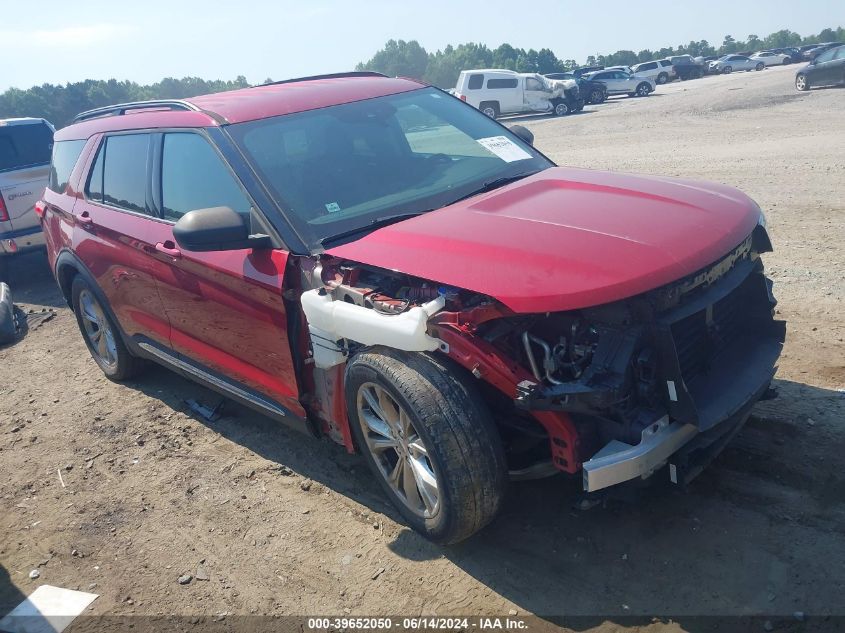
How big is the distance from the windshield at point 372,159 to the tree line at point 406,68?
866 inches

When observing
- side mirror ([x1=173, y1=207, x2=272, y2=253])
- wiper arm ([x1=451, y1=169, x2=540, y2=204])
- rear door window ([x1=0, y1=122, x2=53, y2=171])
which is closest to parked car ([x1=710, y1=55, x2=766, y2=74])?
rear door window ([x1=0, y1=122, x2=53, y2=171])

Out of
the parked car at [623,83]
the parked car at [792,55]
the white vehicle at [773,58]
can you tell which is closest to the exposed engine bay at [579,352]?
the parked car at [623,83]

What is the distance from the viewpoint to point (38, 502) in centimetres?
435

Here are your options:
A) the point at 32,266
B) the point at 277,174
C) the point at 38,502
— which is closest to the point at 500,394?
the point at 277,174

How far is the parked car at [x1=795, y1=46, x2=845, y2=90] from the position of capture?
2503 centimetres

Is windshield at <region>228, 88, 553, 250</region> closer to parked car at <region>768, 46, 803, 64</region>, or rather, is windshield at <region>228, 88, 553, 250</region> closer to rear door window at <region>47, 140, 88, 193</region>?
rear door window at <region>47, 140, 88, 193</region>

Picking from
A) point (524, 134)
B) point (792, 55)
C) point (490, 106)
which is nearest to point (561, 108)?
point (490, 106)

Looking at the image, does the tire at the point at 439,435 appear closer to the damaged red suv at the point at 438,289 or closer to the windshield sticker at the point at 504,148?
the damaged red suv at the point at 438,289

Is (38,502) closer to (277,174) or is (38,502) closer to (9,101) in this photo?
(277,174)

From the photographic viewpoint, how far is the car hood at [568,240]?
272 centimetres

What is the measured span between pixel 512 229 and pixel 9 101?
46.9 meters

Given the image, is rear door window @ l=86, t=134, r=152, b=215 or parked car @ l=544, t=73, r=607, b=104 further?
parked car @ l=544, t=73, r=607, b=104

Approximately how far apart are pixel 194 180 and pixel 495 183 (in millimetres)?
1696

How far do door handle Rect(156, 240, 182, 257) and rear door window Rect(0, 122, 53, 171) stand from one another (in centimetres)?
654
